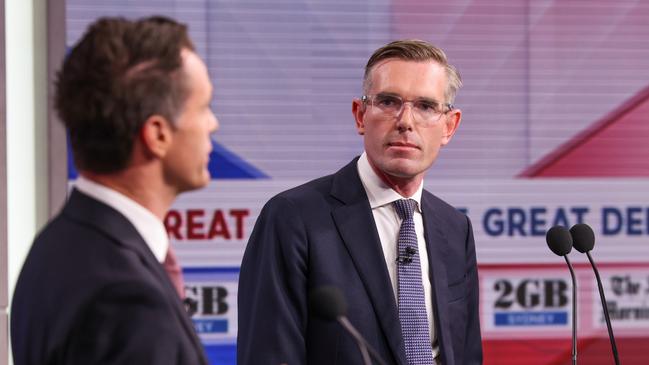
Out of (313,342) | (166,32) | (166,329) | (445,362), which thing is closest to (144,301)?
(166,329)

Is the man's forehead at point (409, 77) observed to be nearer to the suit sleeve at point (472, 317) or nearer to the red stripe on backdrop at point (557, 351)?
the suit sleeve at point (472, 317)

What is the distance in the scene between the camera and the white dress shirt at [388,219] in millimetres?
2451

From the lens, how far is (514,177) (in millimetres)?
4281

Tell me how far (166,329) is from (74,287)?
12 cm

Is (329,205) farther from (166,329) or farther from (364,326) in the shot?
(166,329)

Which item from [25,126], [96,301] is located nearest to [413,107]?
[96,301]

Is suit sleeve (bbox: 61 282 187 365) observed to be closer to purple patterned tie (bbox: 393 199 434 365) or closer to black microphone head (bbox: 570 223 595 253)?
purple patterned tie (bbox: 393 199 434 365)

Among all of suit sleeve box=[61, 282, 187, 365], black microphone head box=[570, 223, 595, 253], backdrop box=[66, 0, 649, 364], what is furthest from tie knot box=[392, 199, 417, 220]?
backdrop box=[66, 0, 649, 364]

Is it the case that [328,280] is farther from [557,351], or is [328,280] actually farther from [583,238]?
[557,351]

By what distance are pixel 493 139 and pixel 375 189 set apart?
74.9 inches

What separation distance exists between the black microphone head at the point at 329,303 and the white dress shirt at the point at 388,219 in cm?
59

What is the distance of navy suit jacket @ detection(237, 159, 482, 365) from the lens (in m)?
2.32

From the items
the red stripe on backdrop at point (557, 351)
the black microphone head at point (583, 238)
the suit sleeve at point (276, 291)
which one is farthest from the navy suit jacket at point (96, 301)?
the red stripe on backdrop at point (557, 351)

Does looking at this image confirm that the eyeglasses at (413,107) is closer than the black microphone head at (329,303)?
No
